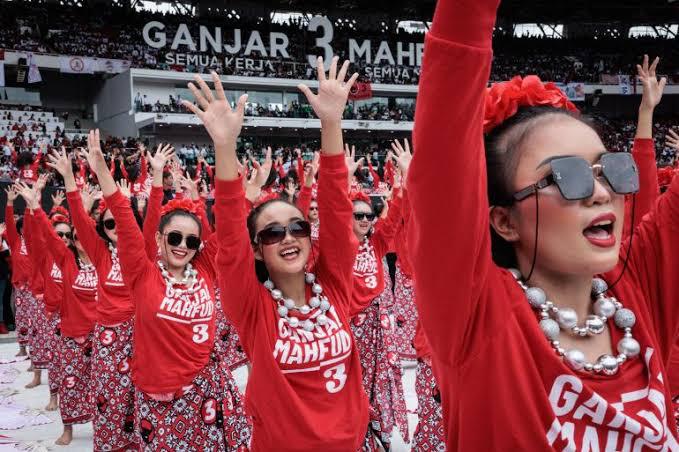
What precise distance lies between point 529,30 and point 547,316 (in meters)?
40.4

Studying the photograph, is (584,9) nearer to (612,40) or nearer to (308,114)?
(612,40)

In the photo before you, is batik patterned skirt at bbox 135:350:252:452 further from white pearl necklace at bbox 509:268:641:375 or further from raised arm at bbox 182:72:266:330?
white pearl necklace at bbox 509:268:641:375

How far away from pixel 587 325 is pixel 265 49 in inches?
1179

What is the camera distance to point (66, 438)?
4980mm

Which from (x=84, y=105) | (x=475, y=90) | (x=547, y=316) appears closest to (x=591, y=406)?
(x=547, y=316)

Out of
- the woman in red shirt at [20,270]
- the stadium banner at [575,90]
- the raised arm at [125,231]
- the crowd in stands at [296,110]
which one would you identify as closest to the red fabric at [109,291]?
the raised arm at [125,231]

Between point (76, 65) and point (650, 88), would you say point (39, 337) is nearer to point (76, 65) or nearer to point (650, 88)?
point (650, 88)

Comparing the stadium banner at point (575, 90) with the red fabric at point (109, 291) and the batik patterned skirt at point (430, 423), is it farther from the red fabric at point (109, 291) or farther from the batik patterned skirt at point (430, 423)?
the red fabric at point (109, 291)

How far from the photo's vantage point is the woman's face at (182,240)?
338cm

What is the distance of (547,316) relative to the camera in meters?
1.15

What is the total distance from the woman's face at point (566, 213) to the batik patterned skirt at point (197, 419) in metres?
2.61

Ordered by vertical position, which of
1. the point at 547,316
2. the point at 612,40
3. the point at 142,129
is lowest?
the point at 547,316

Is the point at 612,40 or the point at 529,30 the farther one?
the point at 529,30

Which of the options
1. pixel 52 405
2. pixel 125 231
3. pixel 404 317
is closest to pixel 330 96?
pixel 125 231
